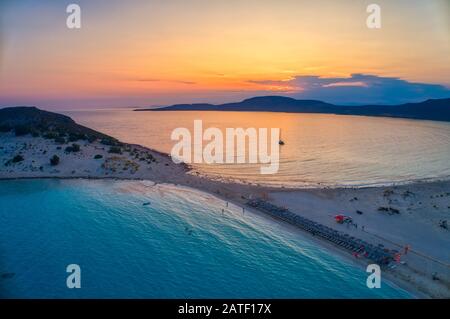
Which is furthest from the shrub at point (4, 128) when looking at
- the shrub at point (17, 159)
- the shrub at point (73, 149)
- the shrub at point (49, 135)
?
the shrub at point (73, 149)

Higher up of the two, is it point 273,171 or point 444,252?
point 273,171

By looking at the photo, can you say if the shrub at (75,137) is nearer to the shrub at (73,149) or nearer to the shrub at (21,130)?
the shrub at (73,149)

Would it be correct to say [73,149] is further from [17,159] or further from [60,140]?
[17,159]

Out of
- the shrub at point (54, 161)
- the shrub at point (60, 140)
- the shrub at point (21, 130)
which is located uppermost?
the shrub at point (21, 130)

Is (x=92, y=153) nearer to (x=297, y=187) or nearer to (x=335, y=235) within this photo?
(x=297, y=187)

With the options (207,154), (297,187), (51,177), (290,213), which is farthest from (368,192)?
(51,177)

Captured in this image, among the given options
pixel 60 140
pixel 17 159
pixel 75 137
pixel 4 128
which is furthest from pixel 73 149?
pixel 4 128

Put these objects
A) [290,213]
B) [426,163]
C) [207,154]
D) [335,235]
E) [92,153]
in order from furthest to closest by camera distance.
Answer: [207,154]
[426,163]
[92,153]
[290,213]
[335,235]

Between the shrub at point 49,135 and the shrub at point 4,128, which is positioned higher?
the shrub at point 4,128
